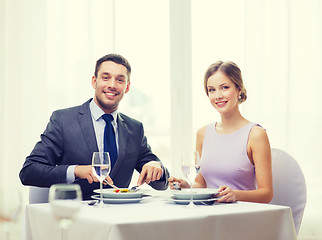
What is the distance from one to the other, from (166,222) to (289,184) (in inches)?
41.7

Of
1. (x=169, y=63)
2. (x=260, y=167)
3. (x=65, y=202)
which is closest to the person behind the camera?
(x=65, y=202)

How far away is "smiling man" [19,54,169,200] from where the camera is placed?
7.89 feet

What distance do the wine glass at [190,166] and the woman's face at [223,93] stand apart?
0.81 metres

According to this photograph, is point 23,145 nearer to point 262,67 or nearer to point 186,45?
point 186,45

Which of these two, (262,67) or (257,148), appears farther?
(262,67)

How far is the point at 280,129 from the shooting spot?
3689 millimetres

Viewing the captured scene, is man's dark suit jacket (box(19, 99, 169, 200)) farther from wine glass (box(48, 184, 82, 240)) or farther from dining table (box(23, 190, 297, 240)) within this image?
wine glass (box(48, 184, 82, 240))

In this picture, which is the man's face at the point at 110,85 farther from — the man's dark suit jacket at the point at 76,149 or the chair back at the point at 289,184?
the chair back at the point at 289,184

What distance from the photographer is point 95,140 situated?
253 centimetres

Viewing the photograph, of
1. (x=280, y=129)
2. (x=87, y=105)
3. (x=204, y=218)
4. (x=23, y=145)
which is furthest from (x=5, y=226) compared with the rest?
(x=280, y=129)

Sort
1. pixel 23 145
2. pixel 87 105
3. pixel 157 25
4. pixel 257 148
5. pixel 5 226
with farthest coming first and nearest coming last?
1. pixel 157 25
2. pixel 23 145
3. pixel 87 105
4. pixel 257 148
5. pixel 5 226

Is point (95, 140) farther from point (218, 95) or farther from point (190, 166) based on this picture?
point (190, 166)

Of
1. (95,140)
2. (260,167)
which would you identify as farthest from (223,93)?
(95,140)

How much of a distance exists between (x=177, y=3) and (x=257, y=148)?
1935 mm
